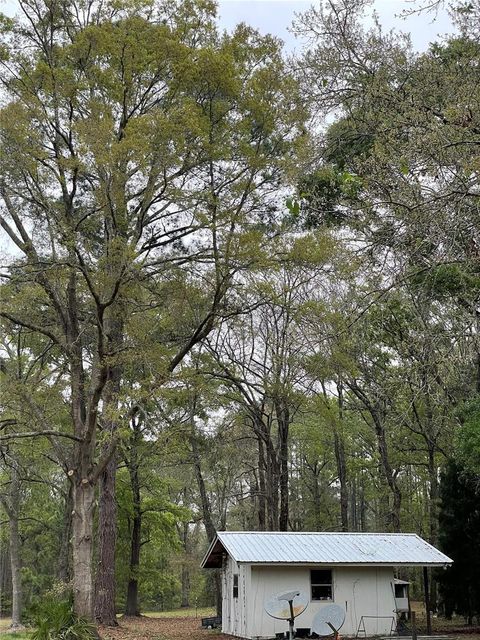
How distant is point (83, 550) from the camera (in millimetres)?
12906

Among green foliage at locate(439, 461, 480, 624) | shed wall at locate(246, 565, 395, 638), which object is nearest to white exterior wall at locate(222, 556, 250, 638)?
shed wall at locate(246, 565, 395, 638)

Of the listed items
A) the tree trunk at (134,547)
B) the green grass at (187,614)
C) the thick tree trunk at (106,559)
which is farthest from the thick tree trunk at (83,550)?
the green grass at (187,614)

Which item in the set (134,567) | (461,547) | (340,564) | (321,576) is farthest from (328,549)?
(134,567)

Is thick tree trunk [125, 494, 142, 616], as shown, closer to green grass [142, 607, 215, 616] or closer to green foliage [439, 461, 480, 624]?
green grass [142, 607, 215, 616]

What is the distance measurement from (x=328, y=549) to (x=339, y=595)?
119cm

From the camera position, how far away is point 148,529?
31141mm

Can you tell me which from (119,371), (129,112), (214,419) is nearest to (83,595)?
(119,371)

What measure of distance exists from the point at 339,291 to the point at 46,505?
24.9m

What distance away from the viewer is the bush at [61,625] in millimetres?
11555

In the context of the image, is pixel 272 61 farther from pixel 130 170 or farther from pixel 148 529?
pixel 148 529

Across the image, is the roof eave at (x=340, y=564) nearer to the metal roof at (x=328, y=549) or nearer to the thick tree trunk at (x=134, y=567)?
the metal roof at (x=328, y=549)

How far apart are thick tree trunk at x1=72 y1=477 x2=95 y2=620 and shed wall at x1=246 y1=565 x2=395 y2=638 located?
5.60 metres

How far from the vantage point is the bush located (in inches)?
455

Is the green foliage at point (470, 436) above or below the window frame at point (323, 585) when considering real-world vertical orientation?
above
